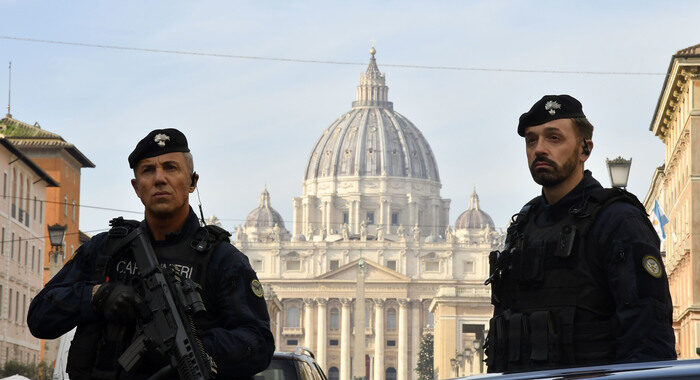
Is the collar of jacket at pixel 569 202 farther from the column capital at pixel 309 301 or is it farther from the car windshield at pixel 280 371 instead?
the column capital at pixel 309 301

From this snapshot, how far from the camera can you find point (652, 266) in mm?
6520

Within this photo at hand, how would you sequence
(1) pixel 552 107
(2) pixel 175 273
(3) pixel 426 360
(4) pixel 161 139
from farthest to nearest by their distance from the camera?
(3) pixel 426 360
(1) pixel 552 107
(4) pixel 161 139
(2) pixel 175 273

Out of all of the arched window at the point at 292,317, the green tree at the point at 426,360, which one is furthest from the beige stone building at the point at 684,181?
Answer: the arched window at the point at 292,317

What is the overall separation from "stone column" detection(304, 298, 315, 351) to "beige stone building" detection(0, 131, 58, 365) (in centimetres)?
11494

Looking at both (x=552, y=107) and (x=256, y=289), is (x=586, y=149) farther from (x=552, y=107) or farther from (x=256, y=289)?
(x=256, y=289)

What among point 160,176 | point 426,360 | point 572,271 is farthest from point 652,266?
point 426,360

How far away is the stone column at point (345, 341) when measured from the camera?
594 ft

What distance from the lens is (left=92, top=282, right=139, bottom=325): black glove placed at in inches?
247

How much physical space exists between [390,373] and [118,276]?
7050 inches

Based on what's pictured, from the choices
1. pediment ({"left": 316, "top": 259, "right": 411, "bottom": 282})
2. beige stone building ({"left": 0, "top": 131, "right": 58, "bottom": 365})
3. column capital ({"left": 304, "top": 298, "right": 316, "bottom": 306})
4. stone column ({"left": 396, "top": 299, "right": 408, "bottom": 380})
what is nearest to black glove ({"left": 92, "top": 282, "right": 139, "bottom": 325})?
beige stone building ({"left": 0, "top": 131, "right": 58, "bottom": 365})

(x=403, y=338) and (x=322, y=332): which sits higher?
(x=322, y=332)

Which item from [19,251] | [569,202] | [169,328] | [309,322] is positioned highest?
[309,322]

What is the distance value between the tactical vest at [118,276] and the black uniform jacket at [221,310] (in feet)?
0.15

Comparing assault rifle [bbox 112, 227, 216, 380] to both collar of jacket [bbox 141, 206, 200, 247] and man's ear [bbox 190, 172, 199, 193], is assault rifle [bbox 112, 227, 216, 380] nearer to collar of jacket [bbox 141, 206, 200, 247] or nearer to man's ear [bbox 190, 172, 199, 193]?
collar of jacket [bbox 141, 206, 200, 247]
